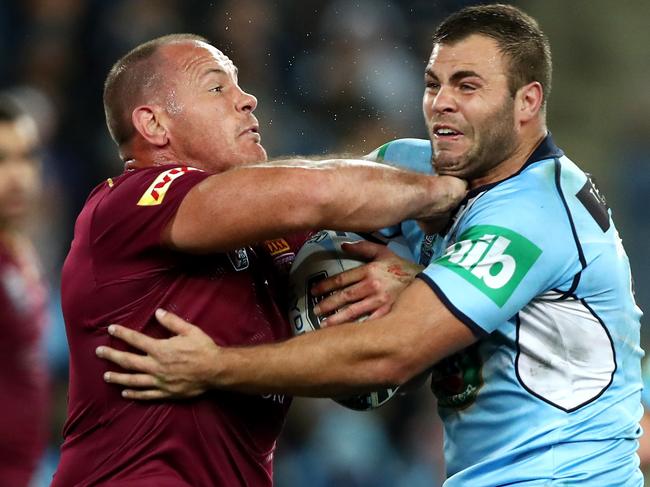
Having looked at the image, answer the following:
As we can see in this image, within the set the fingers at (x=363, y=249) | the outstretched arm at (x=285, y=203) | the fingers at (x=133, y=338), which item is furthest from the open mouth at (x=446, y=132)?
the fingers at (x=133, y=338)

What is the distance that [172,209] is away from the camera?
3219 mm

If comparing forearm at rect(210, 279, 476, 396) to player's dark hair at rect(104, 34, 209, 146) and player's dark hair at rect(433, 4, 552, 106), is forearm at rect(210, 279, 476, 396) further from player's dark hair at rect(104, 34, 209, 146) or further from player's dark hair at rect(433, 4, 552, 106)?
player's dark hair at rect(104, 34, 209, 146)

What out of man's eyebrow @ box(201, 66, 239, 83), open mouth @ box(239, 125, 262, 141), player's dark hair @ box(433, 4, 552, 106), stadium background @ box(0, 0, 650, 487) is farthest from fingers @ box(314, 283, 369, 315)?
stadium background @ box(0, 0, 650, 487)

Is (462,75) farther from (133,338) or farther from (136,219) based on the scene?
(133,338)

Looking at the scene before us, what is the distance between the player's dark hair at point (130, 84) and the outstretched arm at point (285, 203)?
64 cm

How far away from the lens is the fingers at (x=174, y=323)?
3258 mm

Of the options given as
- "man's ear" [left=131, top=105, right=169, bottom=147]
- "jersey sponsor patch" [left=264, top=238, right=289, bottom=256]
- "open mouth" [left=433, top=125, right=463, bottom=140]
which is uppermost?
"man's ear" [left=131, top=105, right=169, bottom=147]

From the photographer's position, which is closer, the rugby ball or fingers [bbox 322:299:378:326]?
fingers [bbox 322:299:378:326]

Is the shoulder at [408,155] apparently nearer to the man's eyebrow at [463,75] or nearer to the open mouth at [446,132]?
the open mouth at [446,132]

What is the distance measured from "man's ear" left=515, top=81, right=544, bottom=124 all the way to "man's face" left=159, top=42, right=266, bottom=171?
2.86ft

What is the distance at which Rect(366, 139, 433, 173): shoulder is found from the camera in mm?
3803

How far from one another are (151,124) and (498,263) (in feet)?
4.29

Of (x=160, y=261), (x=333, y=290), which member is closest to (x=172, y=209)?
(x=160, y=261)

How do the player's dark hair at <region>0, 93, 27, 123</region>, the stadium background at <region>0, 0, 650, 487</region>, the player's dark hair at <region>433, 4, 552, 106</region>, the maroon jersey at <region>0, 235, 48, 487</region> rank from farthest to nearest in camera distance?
the stadium background at <region>0, 0, 650, 487</region> < the player's dark hair at <region>0, 93, 27, 123</region> < the maroon jersey at <region>0, 235, 48, 487</region> < the player's dark hair at <region>433, 4, 552, 106</region>
